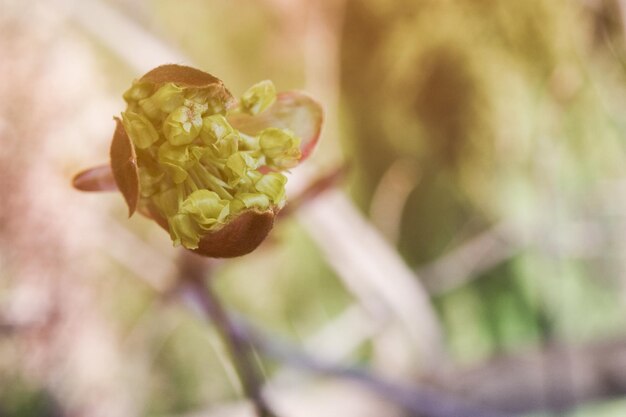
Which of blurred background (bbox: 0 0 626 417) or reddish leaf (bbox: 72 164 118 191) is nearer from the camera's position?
reddish leaf (bbox: 72 164 118 191)

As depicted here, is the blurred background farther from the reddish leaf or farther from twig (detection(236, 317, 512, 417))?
the reddish leaf

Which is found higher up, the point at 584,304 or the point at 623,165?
the point at 623,165

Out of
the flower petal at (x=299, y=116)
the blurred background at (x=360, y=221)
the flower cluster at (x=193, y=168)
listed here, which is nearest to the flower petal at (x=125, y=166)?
the flower cluster at (x=193, y=168)

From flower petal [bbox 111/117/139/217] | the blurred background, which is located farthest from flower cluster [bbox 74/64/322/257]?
the blurred background

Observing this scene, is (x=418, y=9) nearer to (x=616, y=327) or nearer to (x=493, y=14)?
(x=493, y=14)

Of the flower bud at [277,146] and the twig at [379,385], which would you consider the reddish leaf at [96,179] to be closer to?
the flower bud at [277,146]

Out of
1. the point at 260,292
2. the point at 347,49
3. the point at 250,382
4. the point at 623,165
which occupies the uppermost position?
the point at 347,49

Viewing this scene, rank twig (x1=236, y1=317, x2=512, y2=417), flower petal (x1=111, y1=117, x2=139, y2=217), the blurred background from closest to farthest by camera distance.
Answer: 1. flower petal (x1=111, y1=117, x2=139, y2=217)
2. the blurred background
3. twig (x1=236, y1=317, x2=512, y2=417)

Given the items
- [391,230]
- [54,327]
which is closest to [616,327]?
[391,230]
